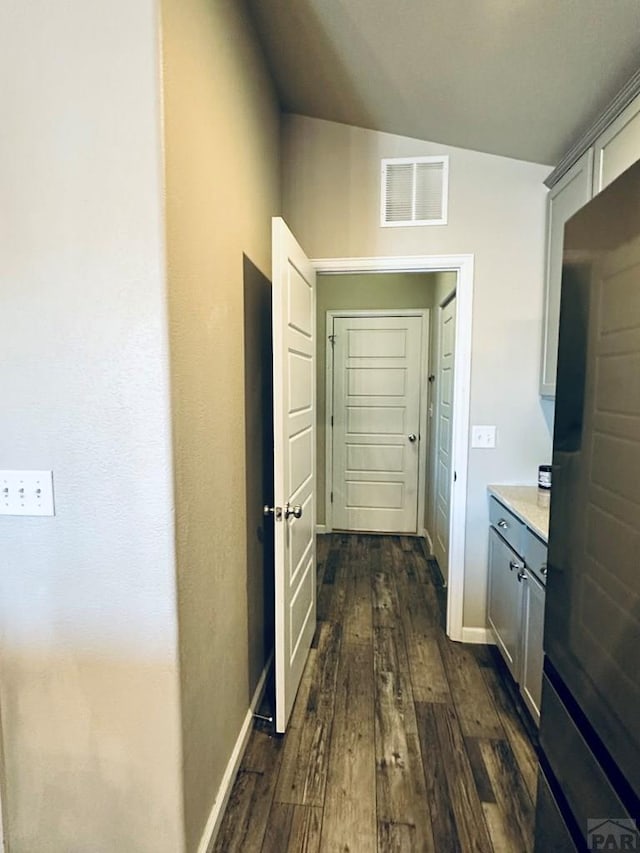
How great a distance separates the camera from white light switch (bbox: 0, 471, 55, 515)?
116 cm

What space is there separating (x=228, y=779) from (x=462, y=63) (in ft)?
9.02

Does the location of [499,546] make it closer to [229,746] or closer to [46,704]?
[229,746]

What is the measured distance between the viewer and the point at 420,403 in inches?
168

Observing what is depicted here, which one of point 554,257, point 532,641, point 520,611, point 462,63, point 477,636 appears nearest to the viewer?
point 462,63

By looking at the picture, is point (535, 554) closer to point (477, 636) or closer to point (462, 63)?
point (477, 636)

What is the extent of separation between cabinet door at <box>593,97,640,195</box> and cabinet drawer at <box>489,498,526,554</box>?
1403 mm

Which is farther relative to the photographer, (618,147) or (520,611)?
(520,611)

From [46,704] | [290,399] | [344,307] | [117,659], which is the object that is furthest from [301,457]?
[344,307]

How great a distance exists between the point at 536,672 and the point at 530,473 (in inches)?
40.5

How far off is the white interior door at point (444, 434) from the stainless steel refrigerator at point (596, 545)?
2.09 meters

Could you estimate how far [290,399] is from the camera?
1842 mm

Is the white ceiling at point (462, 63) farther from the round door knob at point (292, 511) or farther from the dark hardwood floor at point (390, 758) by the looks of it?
the dark hardwood floor at point (390, 758)

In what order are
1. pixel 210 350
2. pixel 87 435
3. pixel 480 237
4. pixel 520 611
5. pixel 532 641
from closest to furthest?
pixel 87 435 < pixel 210 350 < pixel 532 641 < pixel 520 611 < pixel 480 237

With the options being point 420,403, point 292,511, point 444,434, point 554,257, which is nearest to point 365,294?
point 420,403
